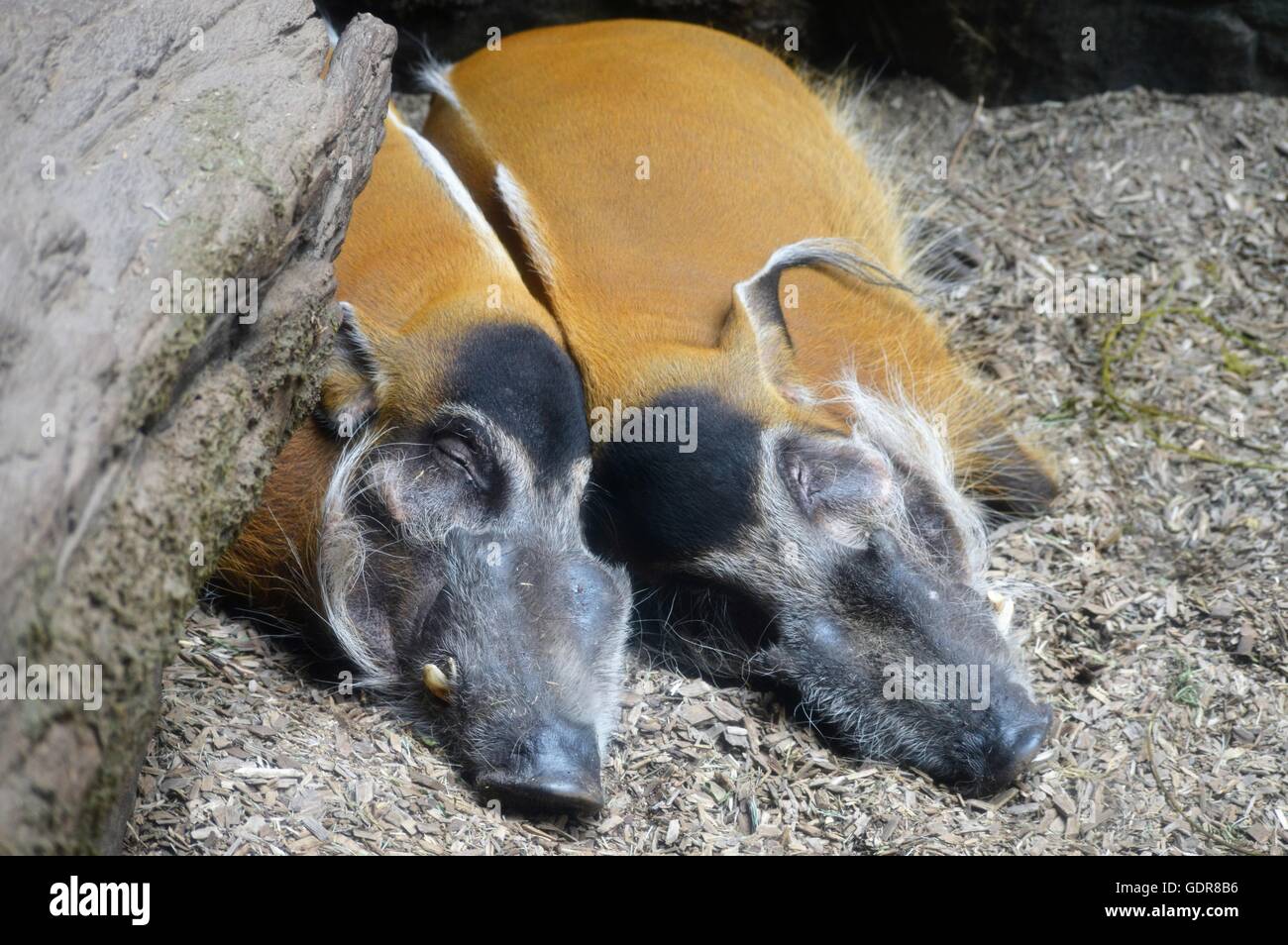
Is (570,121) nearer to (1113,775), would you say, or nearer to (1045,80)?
(1045,80)

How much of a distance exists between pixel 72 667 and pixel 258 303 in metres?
0.93

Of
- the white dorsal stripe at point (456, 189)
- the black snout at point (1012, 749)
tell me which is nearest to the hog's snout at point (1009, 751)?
the black snout at point (1012, 749)

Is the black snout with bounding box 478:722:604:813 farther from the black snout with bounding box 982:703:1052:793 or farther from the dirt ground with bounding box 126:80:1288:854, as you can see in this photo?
the black snout with bounding box 982:703:1052:793

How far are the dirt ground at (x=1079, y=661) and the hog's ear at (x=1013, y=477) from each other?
76 millimetres

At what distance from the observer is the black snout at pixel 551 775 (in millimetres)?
2957

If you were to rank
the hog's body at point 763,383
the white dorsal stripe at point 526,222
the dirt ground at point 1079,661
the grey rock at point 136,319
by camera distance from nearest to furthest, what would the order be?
the grey rock at point 136,319
the dirt ground at point 1079,661
the hog's body at point 763,383
the white dorsal stripe at point 526,222

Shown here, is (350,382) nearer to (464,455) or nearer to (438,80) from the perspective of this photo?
(464,455)

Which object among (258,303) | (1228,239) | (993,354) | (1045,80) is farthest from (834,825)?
(1045,80)

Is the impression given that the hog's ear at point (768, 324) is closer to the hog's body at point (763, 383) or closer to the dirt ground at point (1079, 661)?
the hog's body at point (763, 383)

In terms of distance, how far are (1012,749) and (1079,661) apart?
20.8 inches

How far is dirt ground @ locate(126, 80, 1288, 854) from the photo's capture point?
2932mm

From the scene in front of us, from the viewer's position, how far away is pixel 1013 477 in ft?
13.0

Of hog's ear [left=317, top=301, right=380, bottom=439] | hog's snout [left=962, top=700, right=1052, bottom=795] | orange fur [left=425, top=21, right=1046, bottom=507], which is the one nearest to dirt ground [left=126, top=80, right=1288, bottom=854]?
hog's snout [left=962, top=700, right=1052, bottom=795]

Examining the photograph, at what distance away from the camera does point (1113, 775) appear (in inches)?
125
